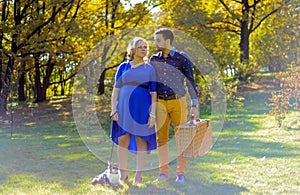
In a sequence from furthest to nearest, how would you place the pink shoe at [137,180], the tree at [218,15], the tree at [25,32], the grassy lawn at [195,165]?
the tree at [218,15] < the tree at [25,32] < the pink shoe at [137,180] < the grassy lawn at [195,165]

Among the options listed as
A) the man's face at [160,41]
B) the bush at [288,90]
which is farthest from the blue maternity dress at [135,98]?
the bush at [288,90]

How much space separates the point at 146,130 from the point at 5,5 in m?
11.9

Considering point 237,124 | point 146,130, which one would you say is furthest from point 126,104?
point 237,124

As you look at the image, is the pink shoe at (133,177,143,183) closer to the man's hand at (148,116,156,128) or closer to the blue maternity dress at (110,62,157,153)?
the blue maternity dress at (110,62,157,153)

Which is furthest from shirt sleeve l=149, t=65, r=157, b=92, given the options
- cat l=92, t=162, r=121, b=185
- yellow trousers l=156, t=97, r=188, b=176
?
cat l=92, t=162, r=121, b=185

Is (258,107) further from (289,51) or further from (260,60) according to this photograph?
(260,60)

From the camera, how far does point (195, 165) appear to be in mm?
5340

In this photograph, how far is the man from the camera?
13.8 ft

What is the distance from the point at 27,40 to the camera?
13008mm

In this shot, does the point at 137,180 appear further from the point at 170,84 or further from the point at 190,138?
the point at 170,84

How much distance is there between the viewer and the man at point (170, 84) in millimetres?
4191

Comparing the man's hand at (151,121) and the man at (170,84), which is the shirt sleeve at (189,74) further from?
the man's hand at (151,121)

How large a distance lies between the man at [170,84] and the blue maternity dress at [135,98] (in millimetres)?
114

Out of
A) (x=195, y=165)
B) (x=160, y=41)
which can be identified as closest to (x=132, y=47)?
(x=160, y=41)
